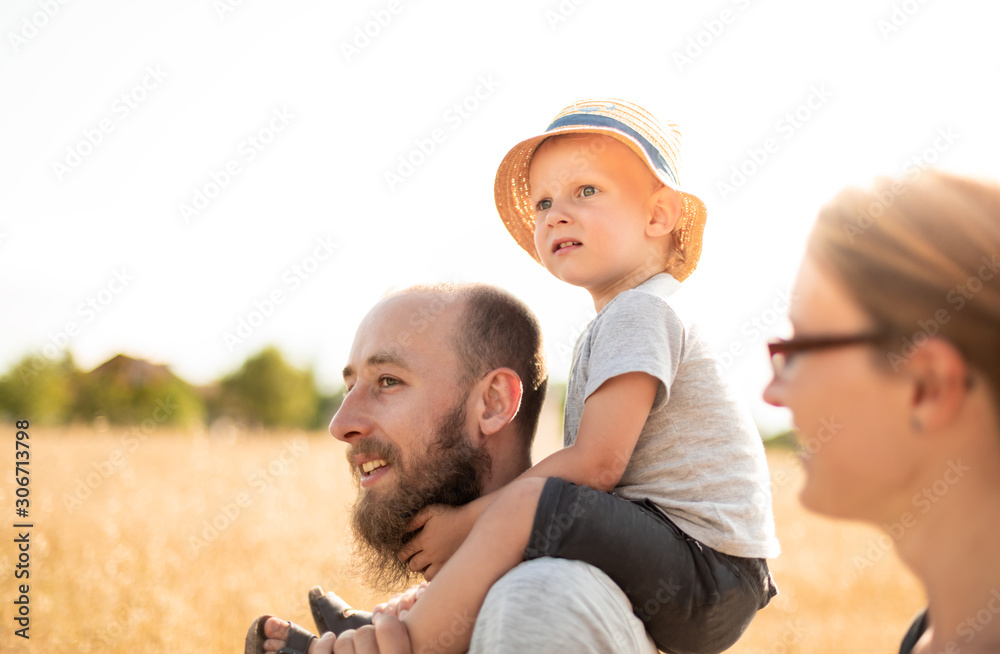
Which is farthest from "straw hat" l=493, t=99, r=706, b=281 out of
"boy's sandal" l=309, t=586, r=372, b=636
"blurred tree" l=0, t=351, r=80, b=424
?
"blurred tree" l=0, t=351, r=80, b=424

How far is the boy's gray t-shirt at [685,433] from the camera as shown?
103 inches

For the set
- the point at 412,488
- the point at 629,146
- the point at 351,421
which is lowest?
the point at 412,488

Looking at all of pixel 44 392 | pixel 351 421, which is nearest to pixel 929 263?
pixel 351 421

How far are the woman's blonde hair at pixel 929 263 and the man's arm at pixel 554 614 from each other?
3.83ft

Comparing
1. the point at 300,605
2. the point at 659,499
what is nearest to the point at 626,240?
the point at 659,499

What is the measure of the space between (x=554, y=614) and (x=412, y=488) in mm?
948

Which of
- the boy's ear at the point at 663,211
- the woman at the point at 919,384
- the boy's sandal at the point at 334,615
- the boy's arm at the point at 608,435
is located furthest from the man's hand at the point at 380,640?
the boy's ear at the point at 663,211

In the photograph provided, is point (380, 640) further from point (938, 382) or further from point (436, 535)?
point (938, 382)

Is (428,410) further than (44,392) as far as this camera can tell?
No

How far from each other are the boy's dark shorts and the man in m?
0.66

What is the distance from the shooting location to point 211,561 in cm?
769

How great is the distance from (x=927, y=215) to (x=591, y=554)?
1419 mm

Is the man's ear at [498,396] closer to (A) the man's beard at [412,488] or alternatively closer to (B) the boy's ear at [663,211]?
(A) the man's beard at [412,488]

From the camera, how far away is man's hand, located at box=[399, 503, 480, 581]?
2.79 meters
